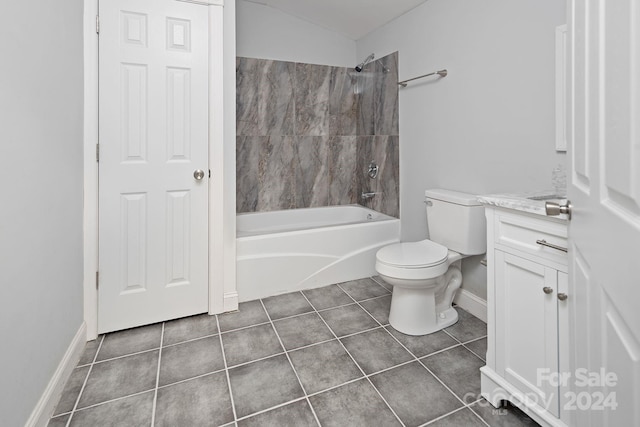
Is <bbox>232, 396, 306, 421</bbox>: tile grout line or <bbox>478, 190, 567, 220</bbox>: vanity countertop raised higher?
<bbox>478, 190, 567, 220</bbox>: vanity countertop

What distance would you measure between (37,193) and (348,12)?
9.12ft

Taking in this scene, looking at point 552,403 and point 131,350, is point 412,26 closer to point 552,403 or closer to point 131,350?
point 552,403

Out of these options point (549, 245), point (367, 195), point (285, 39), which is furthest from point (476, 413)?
point (285, 39)

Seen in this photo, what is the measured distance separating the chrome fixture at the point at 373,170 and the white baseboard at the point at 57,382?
8.52ft

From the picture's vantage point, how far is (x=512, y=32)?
6.41 feet

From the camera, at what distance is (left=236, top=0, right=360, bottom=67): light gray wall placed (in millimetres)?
3188

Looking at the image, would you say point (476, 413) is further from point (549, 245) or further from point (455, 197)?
point (455, 197)

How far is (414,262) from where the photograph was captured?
198 centimetres

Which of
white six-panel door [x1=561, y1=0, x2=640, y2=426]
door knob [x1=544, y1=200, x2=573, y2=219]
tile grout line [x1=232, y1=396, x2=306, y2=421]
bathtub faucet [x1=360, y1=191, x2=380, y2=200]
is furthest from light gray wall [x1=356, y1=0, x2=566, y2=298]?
tile grout line [x1=232, y1=396, x2=306, y2=421]

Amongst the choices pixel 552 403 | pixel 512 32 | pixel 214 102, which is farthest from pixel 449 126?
pixel 552 403

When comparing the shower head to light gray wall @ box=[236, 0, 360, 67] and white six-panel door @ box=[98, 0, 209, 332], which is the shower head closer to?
light gray wall @ box=[236, 0, 360, 67]

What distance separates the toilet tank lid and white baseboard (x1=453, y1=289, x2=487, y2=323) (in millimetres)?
675

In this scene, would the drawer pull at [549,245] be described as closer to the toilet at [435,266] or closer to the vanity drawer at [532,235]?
the vanity drawer at [532,235]

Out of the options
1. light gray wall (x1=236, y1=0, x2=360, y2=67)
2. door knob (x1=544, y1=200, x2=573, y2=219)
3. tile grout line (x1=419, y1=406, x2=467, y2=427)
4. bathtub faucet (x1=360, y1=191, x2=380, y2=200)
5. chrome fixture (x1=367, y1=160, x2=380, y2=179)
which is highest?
light gray wall (x1=236, y1=0, x2=360, y2=67)
